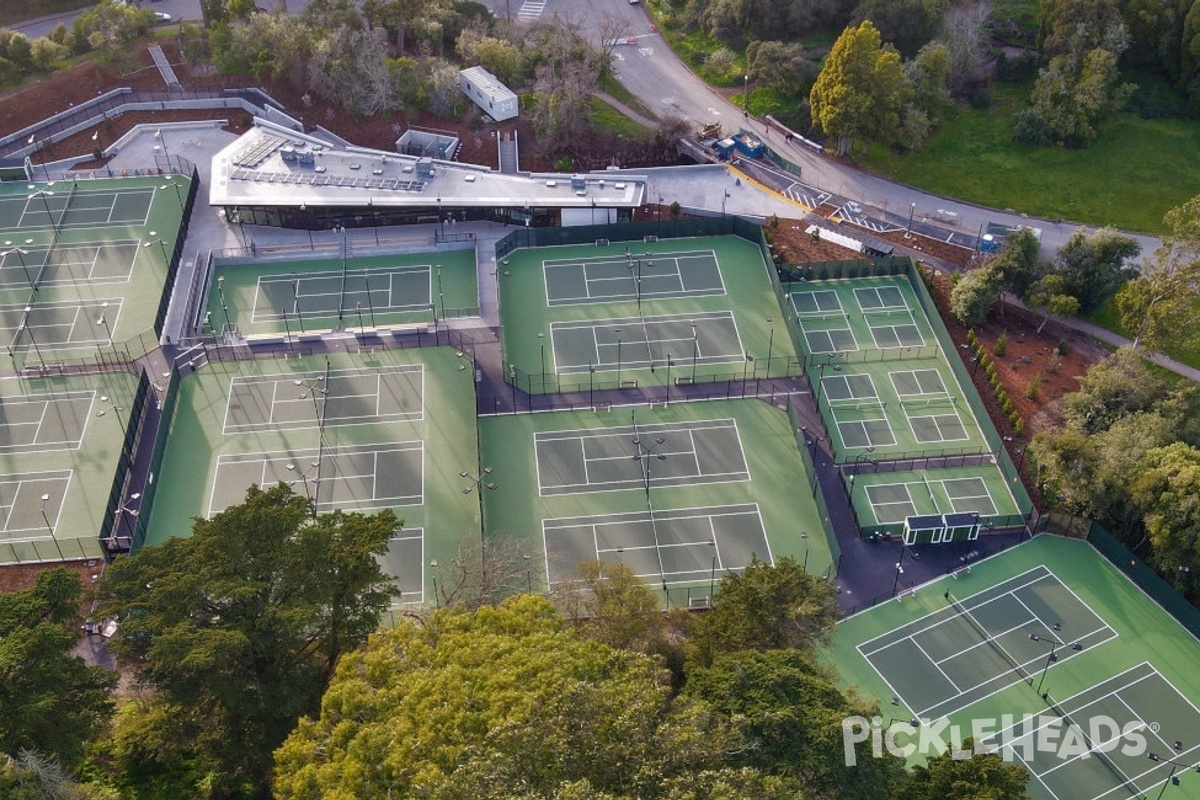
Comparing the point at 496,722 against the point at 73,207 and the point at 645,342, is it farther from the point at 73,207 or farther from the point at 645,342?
the point at 73,207

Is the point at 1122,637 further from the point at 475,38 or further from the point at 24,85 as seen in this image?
the point at 24,85

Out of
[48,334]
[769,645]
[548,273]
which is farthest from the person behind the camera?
[548,273]

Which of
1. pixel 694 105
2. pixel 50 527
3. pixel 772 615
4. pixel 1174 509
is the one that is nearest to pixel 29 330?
pixel 50 527

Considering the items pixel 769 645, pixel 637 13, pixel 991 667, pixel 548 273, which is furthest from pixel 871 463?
pixel 637 13

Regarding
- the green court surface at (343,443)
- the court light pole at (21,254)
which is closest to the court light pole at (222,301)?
the green court surface at (343,443)

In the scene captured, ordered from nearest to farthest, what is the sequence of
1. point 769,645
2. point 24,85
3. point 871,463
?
point 769,645 < point 871,463 < point 24,85

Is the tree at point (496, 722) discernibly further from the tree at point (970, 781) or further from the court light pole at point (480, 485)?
the court light pole at point (480, 485)

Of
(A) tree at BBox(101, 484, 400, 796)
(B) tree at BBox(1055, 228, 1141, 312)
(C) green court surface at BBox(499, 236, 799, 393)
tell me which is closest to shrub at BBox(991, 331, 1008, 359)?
(B) tree at BBox(1055, 228, 1141, 312)
